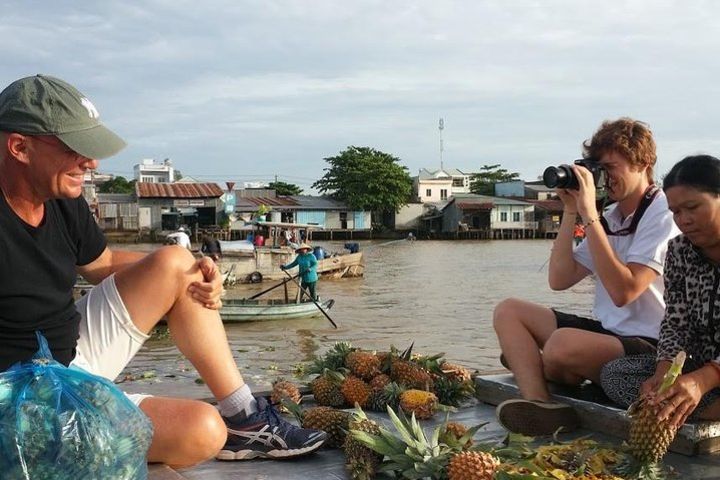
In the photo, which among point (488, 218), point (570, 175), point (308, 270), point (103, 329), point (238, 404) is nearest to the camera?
point (103, 329)

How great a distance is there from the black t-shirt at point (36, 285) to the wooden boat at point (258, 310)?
34.4 ft

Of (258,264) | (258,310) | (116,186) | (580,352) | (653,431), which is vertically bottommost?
(258,310)

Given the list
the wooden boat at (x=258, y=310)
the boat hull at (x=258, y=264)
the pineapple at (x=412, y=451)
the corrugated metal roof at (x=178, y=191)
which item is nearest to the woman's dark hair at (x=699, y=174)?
the pineapple at (x=412, y=451)

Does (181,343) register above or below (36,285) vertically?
below

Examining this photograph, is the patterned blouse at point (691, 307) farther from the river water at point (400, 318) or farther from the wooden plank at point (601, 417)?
the river water at point (400, 318)

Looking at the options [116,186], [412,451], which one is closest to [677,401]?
[412,451]

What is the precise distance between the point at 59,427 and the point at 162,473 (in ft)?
1.87

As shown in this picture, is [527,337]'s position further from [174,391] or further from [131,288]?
[174,391]

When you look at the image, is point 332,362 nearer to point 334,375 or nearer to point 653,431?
point 334,375

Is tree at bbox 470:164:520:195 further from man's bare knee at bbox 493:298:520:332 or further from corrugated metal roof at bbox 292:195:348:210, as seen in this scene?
man's bare knee at bbox 493:298:520:332

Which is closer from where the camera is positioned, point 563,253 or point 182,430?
point 182,430

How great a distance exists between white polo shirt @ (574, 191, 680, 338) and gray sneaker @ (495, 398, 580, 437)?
0.48 m

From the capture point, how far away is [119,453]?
1663 millimetres

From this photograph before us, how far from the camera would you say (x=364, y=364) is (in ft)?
11.6
